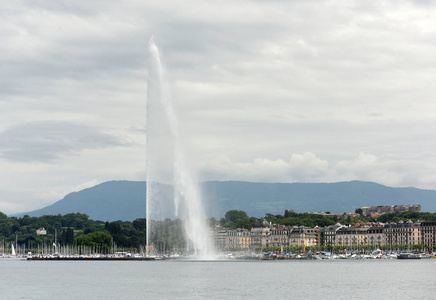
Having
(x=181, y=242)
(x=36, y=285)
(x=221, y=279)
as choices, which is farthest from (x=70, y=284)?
(x=181, y=242)

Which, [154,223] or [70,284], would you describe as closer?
[70,284]

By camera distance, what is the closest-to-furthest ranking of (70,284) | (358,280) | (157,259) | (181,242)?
(70,284)
(358,280)
(157,259)
(181,242)

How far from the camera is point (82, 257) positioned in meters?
194

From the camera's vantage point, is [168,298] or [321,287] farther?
[321,287]

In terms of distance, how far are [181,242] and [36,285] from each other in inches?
4146

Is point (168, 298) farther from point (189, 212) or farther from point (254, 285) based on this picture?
point (189, 212)

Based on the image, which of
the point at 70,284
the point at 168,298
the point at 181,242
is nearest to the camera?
the point at 168,298

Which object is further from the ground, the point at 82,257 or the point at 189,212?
the point at 189,212

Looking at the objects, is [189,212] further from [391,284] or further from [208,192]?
[391,284]

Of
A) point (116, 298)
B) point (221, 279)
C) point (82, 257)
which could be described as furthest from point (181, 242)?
point (116, 298)

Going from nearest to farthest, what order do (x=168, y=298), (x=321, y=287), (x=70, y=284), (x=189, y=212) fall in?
(x=168, y=298) → (x=321, y=287) → (x=70, y=284) → (x=189, y=212)

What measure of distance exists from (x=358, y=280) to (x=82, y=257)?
117 m

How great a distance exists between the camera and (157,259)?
173m

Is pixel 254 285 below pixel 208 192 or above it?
below
